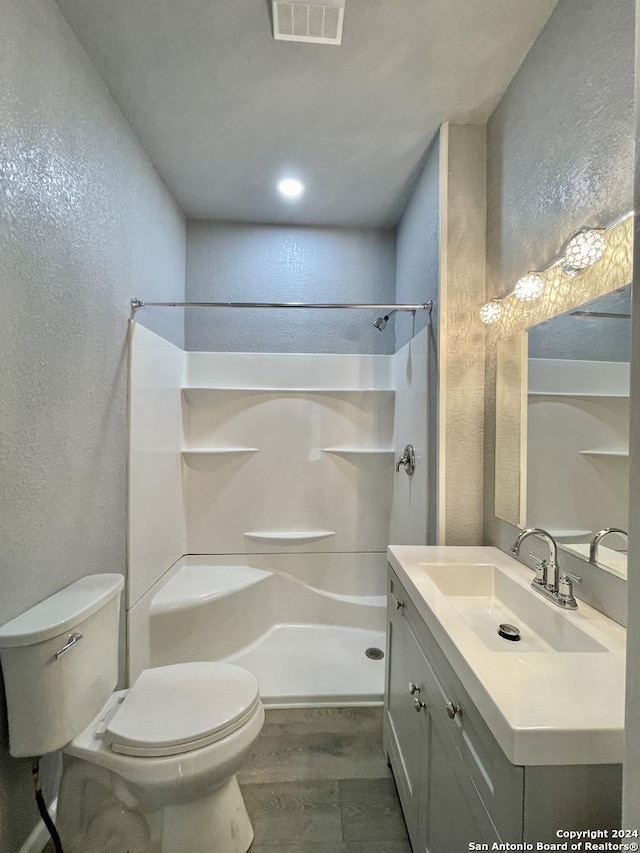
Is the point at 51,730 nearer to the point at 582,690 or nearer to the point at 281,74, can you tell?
the point at 582,690

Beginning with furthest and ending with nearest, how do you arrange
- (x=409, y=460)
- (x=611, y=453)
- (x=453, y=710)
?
(x=409, y=460)
(x=611, y=453)
(x=453, y=710)

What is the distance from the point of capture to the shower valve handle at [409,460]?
6.84ft

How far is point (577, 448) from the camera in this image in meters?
1.15

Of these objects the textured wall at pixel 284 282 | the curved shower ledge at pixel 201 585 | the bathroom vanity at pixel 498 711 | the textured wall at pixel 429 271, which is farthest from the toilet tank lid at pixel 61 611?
the textured wall at pixel 284 282

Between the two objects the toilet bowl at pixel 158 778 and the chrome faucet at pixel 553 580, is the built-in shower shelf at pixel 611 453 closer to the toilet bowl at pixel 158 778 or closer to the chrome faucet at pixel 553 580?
the chrome faucet at pixel 553 580

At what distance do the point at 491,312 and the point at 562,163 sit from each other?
0.52 m

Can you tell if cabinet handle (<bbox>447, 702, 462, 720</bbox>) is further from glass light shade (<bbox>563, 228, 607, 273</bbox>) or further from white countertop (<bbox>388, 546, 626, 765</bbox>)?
glass light shade (<bbox>563, 228, 607, 273</bbox>)

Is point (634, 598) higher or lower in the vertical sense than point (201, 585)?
higher

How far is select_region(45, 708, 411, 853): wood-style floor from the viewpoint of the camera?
125 cm

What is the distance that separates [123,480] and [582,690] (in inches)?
67.7

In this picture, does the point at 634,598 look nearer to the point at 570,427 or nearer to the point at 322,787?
the point at 570,427

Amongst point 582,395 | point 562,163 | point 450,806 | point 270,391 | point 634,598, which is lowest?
point 450,806

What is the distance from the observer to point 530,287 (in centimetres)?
128

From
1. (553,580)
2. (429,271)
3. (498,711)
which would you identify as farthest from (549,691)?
(429,271)
